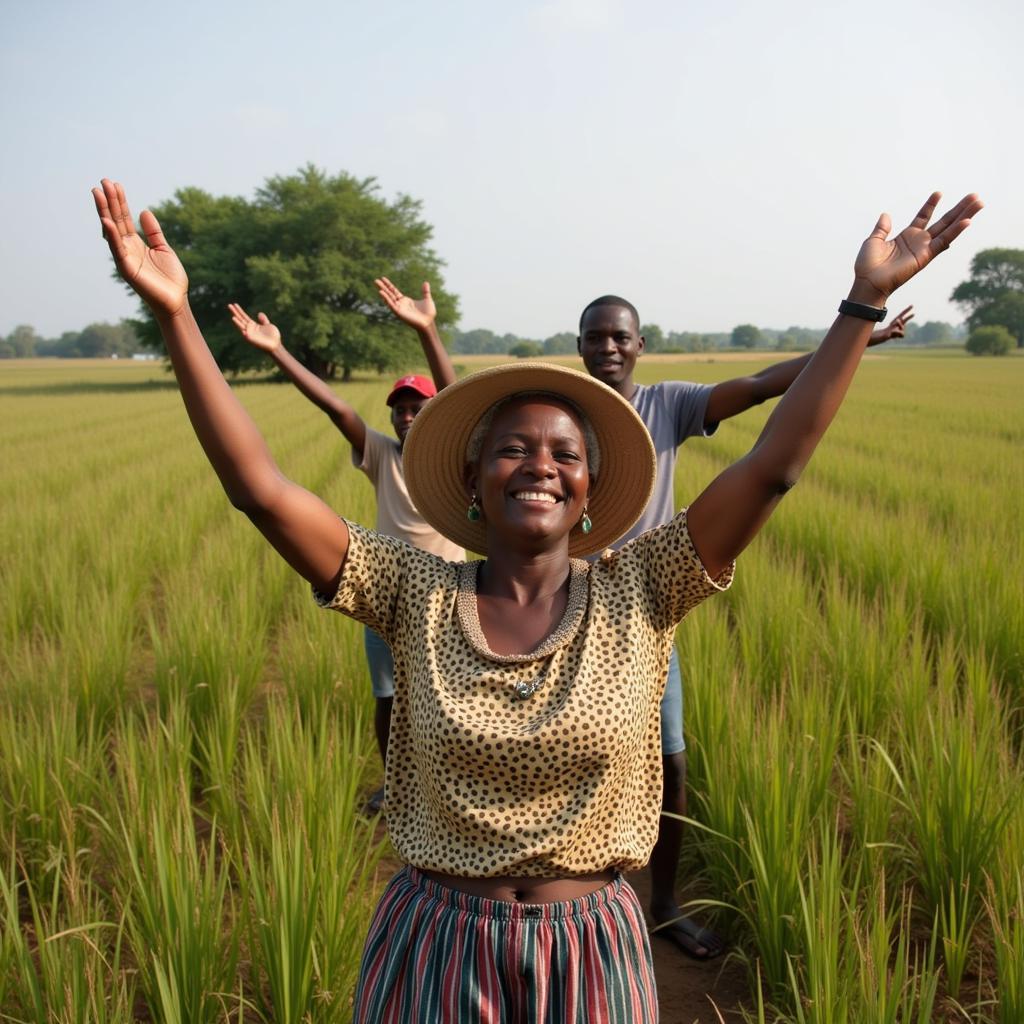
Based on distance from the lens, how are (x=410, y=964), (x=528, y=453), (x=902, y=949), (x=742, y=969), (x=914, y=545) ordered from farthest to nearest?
(x=914, y=545), (x=742, y=969), (x=902, y=949), (x=528, y=453), (x=410, y=964)

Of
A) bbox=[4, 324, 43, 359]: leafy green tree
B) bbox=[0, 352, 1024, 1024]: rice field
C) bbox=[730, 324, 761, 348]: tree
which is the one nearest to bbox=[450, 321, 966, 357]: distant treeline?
bbox=[730, 324, 761, 348]: tree

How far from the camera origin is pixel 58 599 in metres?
4.80

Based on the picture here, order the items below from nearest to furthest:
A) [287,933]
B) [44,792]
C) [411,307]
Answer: [287,933]
[44,792]
[411,307]

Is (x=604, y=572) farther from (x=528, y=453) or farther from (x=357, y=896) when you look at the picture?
(x=357, y=896)

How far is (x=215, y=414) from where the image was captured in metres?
1.35

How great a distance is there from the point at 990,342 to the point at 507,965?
7343 cm

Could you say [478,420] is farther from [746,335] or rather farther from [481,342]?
[481,342]

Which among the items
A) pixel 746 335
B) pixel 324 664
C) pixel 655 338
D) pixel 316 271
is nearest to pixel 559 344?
pixel 655 338

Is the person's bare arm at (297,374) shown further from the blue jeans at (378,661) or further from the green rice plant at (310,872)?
the green rice plant at (310,872)

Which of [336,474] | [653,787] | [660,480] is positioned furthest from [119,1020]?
[336,474]

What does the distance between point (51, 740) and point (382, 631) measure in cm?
192

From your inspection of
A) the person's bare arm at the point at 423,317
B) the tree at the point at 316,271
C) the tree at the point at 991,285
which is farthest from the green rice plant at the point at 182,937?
the tree at the point at 991,285

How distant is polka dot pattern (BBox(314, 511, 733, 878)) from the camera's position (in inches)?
49.4

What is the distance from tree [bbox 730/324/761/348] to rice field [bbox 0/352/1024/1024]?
445 feet
